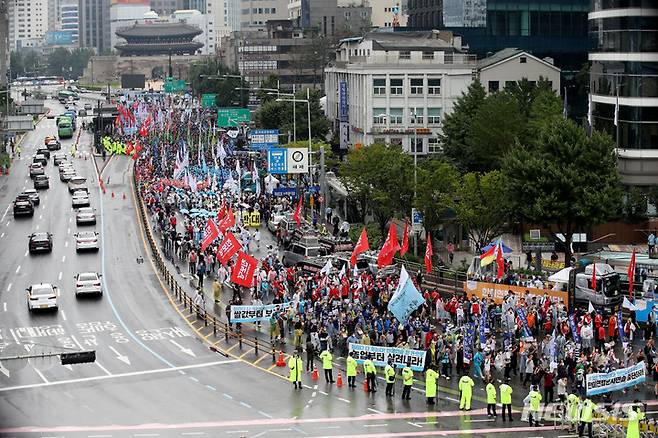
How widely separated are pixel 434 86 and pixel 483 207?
40247 mm

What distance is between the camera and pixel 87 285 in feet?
193

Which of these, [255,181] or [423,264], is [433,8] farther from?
[423,264]

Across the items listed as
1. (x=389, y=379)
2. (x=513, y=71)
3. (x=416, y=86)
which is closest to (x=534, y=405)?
(x=389, y=379)

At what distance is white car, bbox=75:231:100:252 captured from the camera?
7225 centimetres

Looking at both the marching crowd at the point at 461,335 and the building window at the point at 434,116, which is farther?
the building window at the point at 434,116

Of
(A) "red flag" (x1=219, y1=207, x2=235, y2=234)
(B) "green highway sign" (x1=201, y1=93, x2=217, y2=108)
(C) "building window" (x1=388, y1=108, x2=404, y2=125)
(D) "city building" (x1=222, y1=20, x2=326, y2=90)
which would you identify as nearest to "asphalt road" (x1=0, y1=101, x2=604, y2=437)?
(A) "red flag" (x1=219, y1=207, x2=235, y2=234)

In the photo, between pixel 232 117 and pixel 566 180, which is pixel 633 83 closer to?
pixel 566 180

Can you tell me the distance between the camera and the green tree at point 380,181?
69.8 metres

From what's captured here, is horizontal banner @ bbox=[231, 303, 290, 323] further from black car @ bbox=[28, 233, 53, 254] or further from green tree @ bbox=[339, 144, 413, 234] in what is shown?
black car @ bbox=[28, 233, 53, 254]

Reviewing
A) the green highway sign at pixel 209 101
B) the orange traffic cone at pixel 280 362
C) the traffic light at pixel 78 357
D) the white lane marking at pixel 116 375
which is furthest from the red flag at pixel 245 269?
the green highway sign at pixel 209 101

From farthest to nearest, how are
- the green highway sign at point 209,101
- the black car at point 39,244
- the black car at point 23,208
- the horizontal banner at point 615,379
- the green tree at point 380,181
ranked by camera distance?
1. the green highway sign at point 209,101
2. the black car at point 23,208
3. the black car at point 39,244
4. the green tree at point 380,181
5. the horizontal banner at point 615,379

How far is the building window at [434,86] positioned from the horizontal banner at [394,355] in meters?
60.9

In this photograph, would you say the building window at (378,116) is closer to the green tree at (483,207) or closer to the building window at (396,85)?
the building window at (396,85)

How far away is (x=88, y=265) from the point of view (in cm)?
6838
